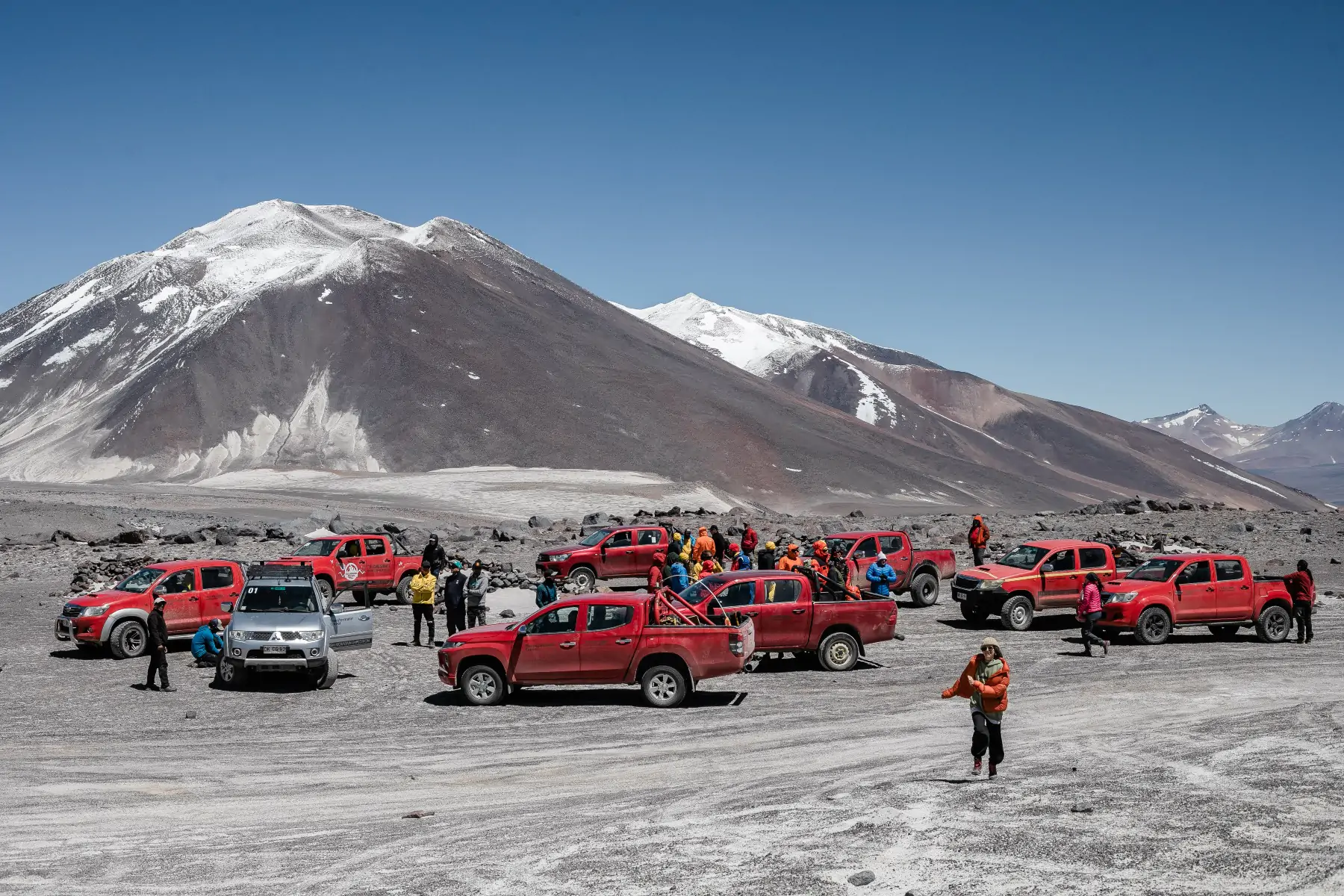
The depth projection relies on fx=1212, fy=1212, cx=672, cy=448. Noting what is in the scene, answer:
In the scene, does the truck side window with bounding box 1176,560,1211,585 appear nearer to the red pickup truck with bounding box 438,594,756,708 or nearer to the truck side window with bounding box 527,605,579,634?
the red pickup truck with bounding box 438,594,756,708

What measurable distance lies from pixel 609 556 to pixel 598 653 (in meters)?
13.7

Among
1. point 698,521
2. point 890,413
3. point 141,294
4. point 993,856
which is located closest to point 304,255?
point 141,294

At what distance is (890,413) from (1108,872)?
182260 mm

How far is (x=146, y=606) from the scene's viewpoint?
21781mm

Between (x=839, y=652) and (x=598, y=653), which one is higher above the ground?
(x=598, y=653)

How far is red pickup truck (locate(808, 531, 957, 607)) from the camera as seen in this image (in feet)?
91.4

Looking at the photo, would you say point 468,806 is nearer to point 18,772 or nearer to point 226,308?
point 18,772

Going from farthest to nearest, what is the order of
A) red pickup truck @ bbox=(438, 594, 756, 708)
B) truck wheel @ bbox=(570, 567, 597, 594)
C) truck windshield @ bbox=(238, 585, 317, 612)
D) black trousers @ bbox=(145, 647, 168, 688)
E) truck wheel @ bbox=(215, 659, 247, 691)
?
truck wheel @ bbox=(570, 567, 597, 594) < truck windshield @ bbox=(238, 585, 317, 612) < truck wheel @ bbox=(215, 659, 247, 691) < black trousers @ bbox=(145, 647, 168, 688) < red pickup truck @ bbox=(438, 594, 756, 708)

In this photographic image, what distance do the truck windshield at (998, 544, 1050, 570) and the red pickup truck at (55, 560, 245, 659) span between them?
15.6 meters

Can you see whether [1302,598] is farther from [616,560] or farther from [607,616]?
[616,560]

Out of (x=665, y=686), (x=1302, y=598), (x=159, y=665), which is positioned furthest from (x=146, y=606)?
(x=1302, y=598)

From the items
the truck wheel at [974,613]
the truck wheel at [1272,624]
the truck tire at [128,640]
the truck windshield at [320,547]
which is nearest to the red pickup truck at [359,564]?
the truck windshield at [320,547]

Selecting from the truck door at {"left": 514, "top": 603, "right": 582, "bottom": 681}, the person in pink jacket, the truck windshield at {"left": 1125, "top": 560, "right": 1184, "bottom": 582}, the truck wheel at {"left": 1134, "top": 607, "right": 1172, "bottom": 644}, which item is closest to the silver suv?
the truck door at {"left": 514, "top": 603, "right": 582, "bottom": 681}

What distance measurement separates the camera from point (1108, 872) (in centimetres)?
941
